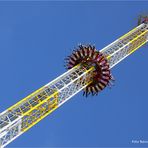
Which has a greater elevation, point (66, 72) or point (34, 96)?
point (66, 72)

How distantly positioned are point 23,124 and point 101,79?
63.1 feet

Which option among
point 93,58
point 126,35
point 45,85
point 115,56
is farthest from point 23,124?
point 126,35

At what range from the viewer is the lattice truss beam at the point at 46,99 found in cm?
6919

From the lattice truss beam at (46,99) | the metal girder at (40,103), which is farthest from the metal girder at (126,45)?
the metal girder at (40,103)

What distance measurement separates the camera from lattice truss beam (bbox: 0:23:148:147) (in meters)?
69.2

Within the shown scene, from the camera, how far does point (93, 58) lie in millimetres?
83750

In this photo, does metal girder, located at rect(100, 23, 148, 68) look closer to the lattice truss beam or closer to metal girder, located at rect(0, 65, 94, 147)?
the lattice truss beam

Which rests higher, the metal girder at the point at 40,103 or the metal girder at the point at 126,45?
the metal girder at the point at 126,45

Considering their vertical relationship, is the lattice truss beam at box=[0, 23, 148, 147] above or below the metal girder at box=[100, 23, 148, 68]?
below

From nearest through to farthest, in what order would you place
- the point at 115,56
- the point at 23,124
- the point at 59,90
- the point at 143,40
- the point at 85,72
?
the point at 23,124 → the point at 59,90 → the point at 85,72 → the point at 115,56 → the point at 143,40

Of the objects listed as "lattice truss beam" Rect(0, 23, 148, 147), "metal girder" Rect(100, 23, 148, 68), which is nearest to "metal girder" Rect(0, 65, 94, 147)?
"lattice truss beam" Rect(0, 23, 148, 147)

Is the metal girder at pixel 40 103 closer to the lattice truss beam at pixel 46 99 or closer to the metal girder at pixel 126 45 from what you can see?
the lattice truss beam at pixel 46 99

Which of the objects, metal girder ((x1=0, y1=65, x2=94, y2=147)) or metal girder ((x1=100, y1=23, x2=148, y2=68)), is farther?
metal girder ((x1=100, y1=23, x2=148, y2=68))

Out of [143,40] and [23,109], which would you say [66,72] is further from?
[143,40]
